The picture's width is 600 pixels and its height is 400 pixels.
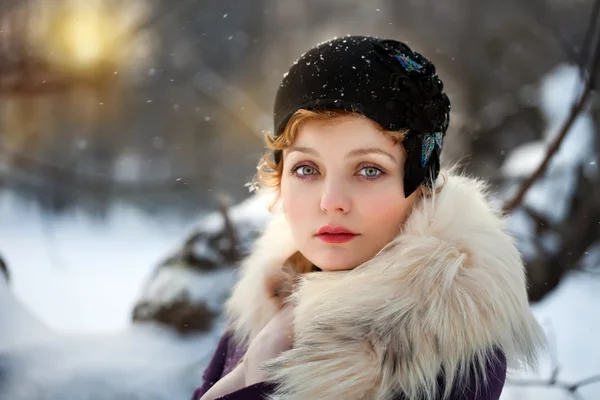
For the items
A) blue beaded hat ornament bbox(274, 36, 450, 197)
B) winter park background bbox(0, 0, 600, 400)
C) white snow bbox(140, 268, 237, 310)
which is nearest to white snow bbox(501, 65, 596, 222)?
winter park background bbox(0, 0, 600, 400)

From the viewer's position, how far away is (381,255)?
33.7 inches

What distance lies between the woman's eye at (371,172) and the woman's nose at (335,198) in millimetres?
40

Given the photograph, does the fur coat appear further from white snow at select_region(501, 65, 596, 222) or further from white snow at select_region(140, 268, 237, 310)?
white snow at select_region(501, 65, 596, 222)

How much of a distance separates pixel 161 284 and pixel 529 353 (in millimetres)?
1596

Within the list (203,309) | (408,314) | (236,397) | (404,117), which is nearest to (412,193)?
(404,117)

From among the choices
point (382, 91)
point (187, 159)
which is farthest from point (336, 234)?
point (187, 159)

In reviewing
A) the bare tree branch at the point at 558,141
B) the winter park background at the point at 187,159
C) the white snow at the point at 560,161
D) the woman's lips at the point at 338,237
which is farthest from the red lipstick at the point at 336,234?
the white snow at the point at 560,161

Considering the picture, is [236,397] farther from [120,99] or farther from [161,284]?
[120,99]

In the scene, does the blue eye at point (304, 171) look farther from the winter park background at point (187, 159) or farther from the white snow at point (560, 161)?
the white snow at point (560, 161)

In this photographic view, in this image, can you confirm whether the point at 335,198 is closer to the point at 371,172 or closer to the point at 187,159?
the point at 371,172

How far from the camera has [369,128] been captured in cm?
86

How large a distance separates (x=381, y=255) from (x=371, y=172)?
0.13 meters

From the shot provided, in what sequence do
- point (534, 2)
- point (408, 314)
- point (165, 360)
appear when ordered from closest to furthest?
point (408, 314) → point (165, 360) → point (534, 2)

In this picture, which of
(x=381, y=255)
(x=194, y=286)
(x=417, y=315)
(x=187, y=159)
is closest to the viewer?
(x=417, y=315)
